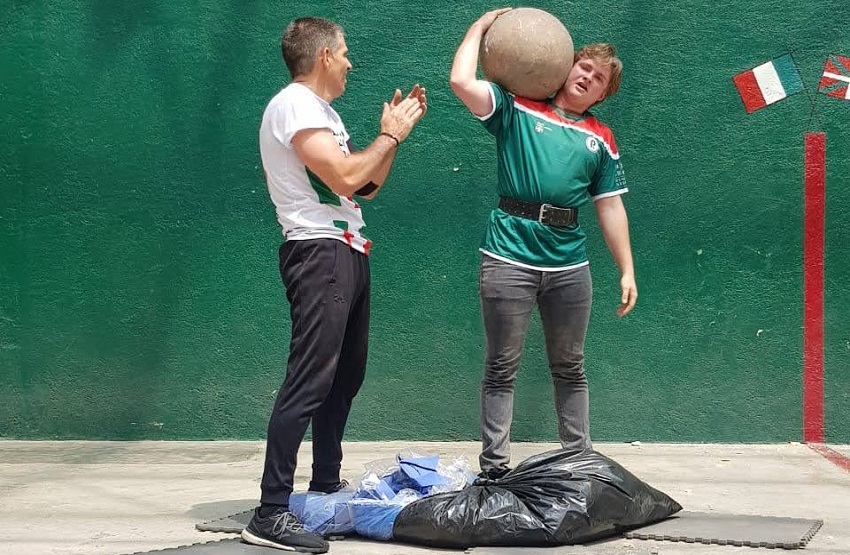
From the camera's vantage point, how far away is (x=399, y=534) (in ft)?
15.1

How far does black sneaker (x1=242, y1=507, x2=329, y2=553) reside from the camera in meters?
4.45

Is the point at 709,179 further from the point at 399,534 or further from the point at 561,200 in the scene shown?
the point at 399,534

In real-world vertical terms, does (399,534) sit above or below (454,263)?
below

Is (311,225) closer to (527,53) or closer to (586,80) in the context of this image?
(527,53)

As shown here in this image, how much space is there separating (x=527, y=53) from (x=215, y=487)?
7.79 ft

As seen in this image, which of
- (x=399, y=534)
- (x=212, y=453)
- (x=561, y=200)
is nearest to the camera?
(x=399, y=534)

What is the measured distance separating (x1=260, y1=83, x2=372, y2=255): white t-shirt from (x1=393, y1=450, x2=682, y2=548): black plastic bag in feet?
3.45

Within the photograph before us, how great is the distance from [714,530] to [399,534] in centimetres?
120

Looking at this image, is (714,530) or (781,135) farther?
(781,135)

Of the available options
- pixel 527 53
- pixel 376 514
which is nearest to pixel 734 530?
pixel 376 514

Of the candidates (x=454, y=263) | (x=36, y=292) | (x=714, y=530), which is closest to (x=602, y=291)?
(x=454, y=263)

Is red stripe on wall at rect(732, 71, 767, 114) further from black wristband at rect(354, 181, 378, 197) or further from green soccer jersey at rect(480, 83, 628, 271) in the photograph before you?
black wristband at rect(354, 181, 378, 197)

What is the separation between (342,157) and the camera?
4438mm

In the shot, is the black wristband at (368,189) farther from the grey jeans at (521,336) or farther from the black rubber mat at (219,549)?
the black rubber mat at (219,549)
